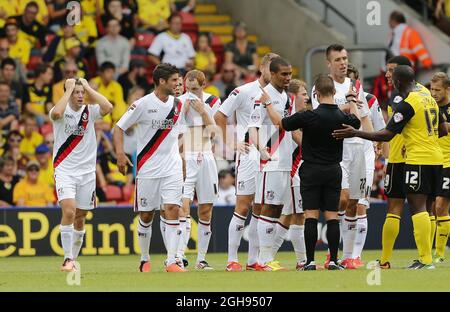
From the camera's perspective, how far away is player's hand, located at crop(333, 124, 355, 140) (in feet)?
47.5

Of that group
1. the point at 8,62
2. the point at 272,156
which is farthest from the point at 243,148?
the point at 8,62

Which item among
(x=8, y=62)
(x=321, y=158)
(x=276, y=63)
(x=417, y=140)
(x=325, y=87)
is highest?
(x=8, y=62)

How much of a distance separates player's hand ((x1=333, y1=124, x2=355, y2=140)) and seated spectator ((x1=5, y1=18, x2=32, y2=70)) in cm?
1187

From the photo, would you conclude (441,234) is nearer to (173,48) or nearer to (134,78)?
(134,78)

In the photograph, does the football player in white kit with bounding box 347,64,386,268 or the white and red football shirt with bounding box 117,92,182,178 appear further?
the football player in white kit with bounding box 347,64,386,268

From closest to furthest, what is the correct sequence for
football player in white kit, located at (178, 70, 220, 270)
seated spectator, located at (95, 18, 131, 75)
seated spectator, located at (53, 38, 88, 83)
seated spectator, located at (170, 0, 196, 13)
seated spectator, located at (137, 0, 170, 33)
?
football player in white kit, located at (178, 70, 220, 270), seated spectator, located at (53, 38, 88, 83), seated spectator, located at (95, 18, 131, 75), seated spectator, located at (137, 0, 170, 33), seated spectator, located at (170, 0, 196, 13)

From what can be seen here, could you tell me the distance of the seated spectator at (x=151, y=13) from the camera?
26.4 metres

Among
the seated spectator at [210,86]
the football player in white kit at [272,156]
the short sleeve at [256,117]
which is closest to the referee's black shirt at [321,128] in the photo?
the football player in white kit at [272,156]

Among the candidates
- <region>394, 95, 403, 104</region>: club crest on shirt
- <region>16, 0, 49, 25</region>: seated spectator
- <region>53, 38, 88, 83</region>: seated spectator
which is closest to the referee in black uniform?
<region>394, 95, 403, 104</region>: club crest on shirt

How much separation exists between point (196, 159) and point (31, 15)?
8.99 m

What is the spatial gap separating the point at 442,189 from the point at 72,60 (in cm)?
965

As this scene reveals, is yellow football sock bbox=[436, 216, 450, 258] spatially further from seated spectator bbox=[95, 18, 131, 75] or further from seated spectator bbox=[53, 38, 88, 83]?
seated spectator bbox=[95, 18, 131, 75]

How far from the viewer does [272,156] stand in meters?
15.7

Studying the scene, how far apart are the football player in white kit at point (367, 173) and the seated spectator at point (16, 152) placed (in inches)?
323
